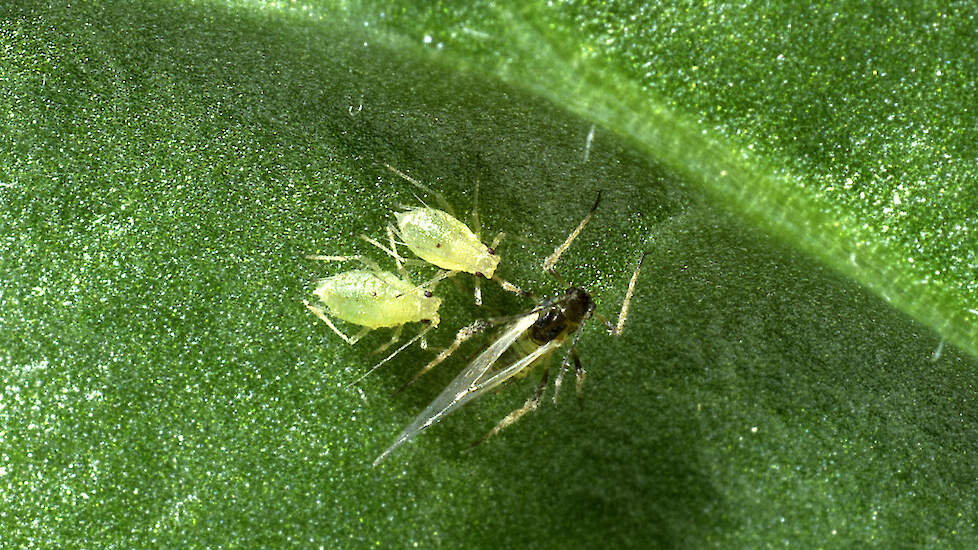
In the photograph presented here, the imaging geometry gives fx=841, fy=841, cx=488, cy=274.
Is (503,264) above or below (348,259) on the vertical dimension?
above

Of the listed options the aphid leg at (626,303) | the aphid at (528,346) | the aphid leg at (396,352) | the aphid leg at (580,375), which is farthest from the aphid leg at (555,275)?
the aphid leg at (396,352)

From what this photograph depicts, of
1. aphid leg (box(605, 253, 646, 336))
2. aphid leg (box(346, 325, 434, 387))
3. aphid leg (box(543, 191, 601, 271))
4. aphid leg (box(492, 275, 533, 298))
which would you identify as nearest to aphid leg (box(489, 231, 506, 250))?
aphid leg (box(492, 275, 533, 298))

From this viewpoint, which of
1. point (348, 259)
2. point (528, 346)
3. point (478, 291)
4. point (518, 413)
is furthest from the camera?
point (528, 346)

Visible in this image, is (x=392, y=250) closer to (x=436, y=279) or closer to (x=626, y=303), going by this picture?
(x=436, y=279)

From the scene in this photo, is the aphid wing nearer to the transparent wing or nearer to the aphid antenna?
the transparent wing

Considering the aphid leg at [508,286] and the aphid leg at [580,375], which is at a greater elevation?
the aphid leg at [508,286]

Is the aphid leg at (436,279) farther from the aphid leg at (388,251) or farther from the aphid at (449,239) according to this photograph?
the aphid leg at (388,251)

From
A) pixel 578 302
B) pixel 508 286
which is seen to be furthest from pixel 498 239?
pixel 578 302
